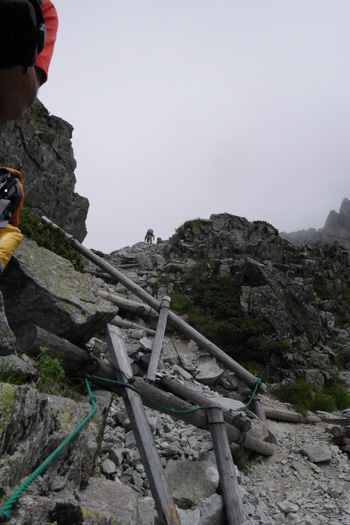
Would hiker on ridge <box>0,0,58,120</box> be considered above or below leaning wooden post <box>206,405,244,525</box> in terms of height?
above

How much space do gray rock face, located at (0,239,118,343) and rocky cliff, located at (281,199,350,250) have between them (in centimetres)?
6763

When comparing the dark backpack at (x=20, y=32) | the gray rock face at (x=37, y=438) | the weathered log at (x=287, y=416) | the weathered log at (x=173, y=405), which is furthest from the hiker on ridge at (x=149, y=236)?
the dark backpack at (x=20, y=32)

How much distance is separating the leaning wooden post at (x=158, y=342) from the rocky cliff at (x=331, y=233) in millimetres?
63990

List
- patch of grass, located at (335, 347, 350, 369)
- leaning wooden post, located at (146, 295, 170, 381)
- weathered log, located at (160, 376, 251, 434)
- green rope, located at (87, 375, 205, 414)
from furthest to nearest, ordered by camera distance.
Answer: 1. patch of grass, located at (335, 347, 350, 369)
2. leaning wooden post, located at (146, 295, 170, 381)
3. weathered log, located at (160, 376, 251, 434)
4. green rope, located at (87, 375, 205, 414)

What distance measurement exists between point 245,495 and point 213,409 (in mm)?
1487

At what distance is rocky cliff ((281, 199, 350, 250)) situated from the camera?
239 feet

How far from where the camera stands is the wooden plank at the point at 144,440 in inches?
185

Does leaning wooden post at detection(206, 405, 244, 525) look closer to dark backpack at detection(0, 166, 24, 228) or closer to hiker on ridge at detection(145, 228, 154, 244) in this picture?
dark backpack at detection(0, 166, 24, 228)

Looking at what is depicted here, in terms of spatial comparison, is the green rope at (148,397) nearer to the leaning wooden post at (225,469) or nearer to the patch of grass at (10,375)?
the leaning wooden post at (225,469)

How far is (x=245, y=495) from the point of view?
623cm

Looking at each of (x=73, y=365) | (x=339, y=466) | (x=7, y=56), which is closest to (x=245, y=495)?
(x=339, y=466)

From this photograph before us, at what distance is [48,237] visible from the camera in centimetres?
943

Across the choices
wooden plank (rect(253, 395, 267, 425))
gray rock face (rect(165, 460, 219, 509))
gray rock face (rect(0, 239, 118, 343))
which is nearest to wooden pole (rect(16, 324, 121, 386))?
gray rock face (rect(0, 239, 118, 343))

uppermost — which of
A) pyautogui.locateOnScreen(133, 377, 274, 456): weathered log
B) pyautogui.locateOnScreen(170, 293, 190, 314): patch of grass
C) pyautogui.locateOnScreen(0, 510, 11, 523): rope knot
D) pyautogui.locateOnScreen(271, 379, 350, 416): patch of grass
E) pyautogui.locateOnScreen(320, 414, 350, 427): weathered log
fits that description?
pyautogui.locateOnScreen(170, 293, 190, 314): patch of grass
